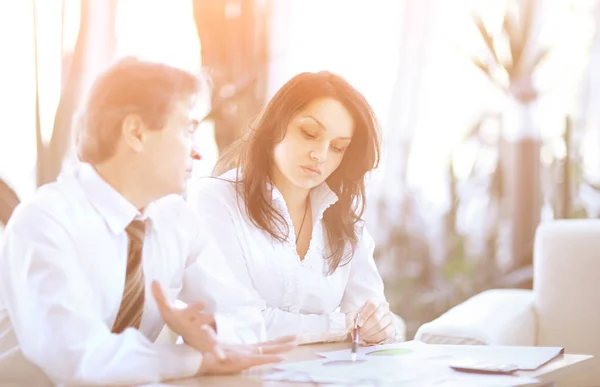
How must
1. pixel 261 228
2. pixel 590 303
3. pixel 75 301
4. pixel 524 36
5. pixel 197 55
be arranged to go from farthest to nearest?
pixel 524 36
pixel 197 55
pixel 590 303
pixel 261 228
pixel 75 301

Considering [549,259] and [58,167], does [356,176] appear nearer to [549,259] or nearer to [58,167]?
[549,259]

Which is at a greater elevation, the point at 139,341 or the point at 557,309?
the point at 139,341

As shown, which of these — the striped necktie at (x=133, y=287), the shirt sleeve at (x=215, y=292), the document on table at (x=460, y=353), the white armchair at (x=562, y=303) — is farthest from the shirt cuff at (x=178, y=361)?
the white armchair at (x=562, y=303)

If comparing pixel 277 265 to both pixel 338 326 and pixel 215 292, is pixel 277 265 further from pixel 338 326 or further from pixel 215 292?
pixel 215 292

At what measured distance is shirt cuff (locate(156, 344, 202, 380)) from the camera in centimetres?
150

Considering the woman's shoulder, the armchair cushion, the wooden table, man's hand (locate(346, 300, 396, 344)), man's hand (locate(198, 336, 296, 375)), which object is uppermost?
the woman's shoulder

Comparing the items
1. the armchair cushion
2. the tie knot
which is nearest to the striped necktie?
the tie knot

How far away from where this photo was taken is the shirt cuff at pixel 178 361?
1.50 meters

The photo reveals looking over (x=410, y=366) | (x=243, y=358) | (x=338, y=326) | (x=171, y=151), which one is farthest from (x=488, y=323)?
(x=171, y=151)

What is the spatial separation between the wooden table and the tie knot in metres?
0.30

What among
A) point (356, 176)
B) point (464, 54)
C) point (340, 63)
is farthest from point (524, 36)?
point (356, 176)

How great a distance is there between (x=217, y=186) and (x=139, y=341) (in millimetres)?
916

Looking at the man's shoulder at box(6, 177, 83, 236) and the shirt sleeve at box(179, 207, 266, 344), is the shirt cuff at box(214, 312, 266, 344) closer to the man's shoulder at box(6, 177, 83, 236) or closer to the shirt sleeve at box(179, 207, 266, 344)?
the shirt sleeve at box(179, 207, 266, 344)

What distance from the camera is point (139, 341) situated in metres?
1.51
